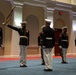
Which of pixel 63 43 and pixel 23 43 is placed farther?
pixel 63 43

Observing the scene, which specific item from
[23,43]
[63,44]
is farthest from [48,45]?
[63,44]

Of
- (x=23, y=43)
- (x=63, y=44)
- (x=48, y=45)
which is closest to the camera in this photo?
(x=48, y=45)

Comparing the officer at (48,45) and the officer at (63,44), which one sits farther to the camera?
the officer at (63,44)

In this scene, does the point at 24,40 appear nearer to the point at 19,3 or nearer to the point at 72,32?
the point at 19,3

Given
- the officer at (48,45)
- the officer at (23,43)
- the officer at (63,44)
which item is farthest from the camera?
the officer at (63,44)

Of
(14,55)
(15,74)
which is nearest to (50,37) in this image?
(15,74)

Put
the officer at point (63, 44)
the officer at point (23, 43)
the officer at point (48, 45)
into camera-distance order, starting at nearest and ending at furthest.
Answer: the officer at point (48, 45) < the officer at point (23, 43) < the officer at point (63, 44)

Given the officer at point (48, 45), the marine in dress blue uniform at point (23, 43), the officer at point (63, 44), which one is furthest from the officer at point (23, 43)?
the officer at point (63, 44)

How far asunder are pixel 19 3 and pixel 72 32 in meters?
8.07

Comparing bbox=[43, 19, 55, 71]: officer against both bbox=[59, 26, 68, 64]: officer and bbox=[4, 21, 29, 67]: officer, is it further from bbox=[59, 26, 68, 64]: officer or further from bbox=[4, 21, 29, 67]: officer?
bbox=[59, 26, 68, 64]: officer

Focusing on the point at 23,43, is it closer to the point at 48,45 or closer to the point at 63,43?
the point at 48,45

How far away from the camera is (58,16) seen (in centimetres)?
2364

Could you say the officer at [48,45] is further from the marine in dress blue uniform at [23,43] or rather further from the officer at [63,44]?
the officer at [63,44]

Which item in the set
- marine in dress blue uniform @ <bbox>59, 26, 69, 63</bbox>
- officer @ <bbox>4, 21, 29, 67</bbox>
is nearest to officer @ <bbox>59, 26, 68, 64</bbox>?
marine in dress blue uniform @ <bbox>59, 26, 69, 63</bbox>
